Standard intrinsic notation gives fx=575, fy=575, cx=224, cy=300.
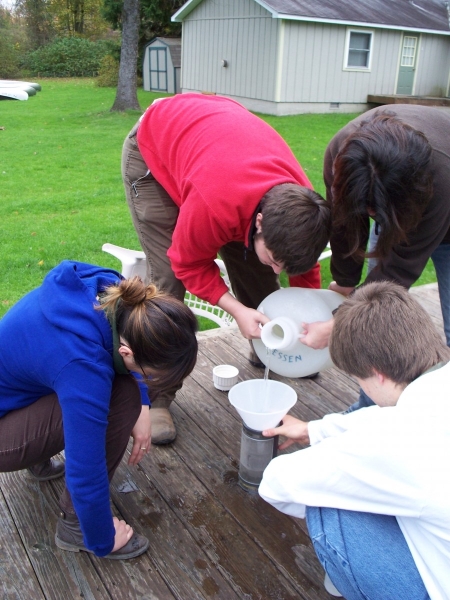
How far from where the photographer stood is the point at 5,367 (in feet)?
5.51

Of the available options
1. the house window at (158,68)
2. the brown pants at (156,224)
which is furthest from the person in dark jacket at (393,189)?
the house window at (158,68)

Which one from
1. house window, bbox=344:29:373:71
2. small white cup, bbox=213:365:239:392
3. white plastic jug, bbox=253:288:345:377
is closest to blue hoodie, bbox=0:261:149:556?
white plastic jug, bbox=253:288:345:377

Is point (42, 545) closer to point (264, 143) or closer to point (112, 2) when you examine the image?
point (264, 143)

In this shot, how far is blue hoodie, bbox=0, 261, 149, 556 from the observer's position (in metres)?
1.54

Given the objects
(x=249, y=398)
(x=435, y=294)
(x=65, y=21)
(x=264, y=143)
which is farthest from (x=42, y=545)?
(x=65, y=21)

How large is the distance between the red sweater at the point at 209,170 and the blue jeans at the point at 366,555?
1.00 metres

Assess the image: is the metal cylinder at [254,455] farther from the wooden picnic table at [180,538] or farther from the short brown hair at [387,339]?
the short brown hair at [387,339]

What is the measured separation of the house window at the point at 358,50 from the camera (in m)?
14.3

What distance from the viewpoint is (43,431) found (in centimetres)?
173

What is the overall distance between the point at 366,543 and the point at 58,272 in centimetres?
110

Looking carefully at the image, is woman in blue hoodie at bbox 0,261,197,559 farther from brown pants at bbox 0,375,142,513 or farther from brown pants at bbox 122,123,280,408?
brown pants at bbox 122,123,280,408

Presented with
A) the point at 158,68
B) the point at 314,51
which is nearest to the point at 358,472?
the point at 314,51

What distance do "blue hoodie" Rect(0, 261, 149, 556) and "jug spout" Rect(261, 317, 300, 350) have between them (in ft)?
2.15

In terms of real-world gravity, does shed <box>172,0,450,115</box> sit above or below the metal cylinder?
above
